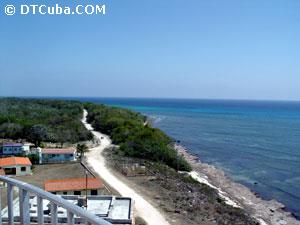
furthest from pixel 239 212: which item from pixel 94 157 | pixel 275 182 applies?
pixel 94 157

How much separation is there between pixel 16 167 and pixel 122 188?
10.1 m

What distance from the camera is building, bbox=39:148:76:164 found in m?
39.3

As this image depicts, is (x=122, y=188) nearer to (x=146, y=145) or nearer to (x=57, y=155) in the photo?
(x=57, y=155)

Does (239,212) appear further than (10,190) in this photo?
Yes

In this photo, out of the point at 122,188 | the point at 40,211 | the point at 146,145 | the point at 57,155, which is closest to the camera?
the point at 40,211

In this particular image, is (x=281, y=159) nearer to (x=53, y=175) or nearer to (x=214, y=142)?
(x=214, y=142)

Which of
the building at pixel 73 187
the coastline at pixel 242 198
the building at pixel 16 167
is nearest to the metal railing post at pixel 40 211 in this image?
the building at pixel 73 187

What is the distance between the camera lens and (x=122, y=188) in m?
30.2

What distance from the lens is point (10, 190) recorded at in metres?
2.96

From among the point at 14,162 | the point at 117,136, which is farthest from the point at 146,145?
the point at 14,162

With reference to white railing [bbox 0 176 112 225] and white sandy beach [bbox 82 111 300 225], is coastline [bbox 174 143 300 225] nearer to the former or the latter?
white sandy beach [bbox 82 111 300 225]

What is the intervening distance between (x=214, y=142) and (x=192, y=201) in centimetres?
3577

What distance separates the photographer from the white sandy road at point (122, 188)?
23647 mm

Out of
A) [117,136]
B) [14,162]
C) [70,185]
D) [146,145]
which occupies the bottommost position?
[70,185]
